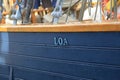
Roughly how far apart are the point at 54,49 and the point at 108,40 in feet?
1.72

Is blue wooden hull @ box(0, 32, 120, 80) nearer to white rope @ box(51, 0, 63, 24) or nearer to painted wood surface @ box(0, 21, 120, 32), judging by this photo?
painted wood surface @ box(0, 21, 120, 32)

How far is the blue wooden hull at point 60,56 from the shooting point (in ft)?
7.22

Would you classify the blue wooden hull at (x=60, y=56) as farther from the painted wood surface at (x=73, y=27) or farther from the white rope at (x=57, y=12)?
the white rope at (x=57, y=12)

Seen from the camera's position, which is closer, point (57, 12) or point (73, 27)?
point (73, 27)

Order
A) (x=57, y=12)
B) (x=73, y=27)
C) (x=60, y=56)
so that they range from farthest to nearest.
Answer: (x=57, y=12), (x=60, y=56), (x=73, y=27)

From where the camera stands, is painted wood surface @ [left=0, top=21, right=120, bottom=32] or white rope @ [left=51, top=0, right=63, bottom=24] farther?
white rope @ [left=51, top=0, right=63, bottom=24]

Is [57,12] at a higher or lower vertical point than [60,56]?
higher

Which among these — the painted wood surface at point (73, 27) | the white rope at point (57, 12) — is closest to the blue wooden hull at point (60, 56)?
the painted wood surface at point (73, 27)

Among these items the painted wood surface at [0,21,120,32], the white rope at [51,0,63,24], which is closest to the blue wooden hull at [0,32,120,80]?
the painted wood surface at [0,21,120,32]

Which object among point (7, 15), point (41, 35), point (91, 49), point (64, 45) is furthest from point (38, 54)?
point (7, 15)

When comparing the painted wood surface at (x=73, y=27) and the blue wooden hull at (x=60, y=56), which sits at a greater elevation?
the painted wood surface at (x=73, y=27)

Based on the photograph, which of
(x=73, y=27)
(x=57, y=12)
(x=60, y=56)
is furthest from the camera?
(x=57, y=12)

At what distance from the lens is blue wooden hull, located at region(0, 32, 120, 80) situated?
220 centimetres

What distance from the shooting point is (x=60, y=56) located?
8.34 ft
